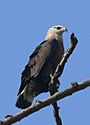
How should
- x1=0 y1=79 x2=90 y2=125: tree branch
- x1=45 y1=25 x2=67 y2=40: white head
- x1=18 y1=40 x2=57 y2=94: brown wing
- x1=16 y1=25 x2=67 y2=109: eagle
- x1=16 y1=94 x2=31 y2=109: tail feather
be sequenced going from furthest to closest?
x1=45 y1=25 x2=67 y2=40: white head
x1=18 y1=40 x2=57 y2=94: brown wing
x1=16 y1=25 x2=67 y2=109: eagle
x1=16 y1=94 x2=31 y2=109: tail feather
x1=0 y1=79 x2=90 y2=125: tree branch

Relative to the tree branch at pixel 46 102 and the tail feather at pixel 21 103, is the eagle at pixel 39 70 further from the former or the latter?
the tree branch at pixel 46 102

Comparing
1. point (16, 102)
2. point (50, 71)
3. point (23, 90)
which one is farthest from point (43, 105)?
point (50, 71)

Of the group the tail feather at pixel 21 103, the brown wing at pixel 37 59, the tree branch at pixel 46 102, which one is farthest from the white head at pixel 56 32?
the tree branch at pixel 46 102

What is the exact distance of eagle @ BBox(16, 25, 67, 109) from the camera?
7.57 metres

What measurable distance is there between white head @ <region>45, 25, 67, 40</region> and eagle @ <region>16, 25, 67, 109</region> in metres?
0.20

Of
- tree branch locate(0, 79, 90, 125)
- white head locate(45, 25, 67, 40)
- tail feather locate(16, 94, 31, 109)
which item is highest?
white head locate(45, 25, 67, 40)

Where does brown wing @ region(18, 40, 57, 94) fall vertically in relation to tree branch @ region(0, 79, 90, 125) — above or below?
above

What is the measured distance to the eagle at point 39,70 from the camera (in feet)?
24.9

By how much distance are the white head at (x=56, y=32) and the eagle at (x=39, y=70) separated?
0.65ft

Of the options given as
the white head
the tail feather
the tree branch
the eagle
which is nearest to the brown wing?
the eagle

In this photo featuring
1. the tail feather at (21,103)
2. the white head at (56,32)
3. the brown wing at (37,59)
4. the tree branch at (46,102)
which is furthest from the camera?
the white head at (56,32)

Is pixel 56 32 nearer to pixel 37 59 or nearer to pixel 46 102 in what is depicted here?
pixel 37 59

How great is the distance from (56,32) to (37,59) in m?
1.60

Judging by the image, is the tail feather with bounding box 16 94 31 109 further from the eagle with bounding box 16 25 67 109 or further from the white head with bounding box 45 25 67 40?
the white head with bounding box 45 25 67 40
